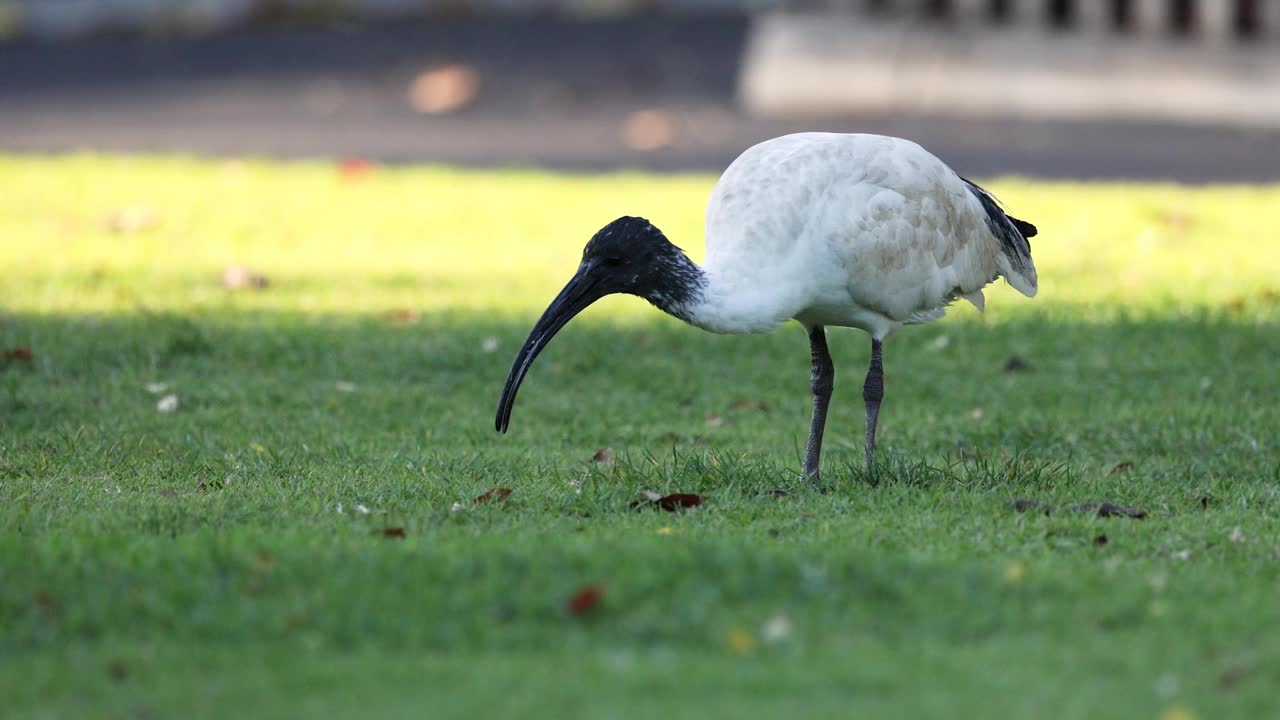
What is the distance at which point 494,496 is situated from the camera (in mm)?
5750

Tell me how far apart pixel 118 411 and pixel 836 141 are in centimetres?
316

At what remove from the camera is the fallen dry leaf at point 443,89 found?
1808 centimetres

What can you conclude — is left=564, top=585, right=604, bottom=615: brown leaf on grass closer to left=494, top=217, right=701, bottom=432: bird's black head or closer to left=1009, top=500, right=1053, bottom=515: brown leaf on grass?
left=494, top=217, right=701, bottom=432: bird's black head

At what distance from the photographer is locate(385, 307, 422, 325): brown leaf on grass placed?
360 inches

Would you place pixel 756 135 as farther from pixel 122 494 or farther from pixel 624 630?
pixel 624 630

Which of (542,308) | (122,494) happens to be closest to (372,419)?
(122,494)

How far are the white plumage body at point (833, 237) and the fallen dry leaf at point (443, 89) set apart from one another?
11939 millimetres

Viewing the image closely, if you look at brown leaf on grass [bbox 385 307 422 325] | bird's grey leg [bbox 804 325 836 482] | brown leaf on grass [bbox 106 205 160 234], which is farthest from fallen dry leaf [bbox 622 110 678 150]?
bird's grey leg [bbox 804 325 836 482]

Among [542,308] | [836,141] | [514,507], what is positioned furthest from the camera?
[542,308]

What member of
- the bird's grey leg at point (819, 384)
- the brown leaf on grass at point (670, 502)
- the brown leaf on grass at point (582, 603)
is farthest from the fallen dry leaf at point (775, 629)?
the bird's grey leg at point (819, 384)

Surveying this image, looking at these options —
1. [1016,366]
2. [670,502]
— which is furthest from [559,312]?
[1016,366]

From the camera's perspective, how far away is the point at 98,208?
12398 millimetres

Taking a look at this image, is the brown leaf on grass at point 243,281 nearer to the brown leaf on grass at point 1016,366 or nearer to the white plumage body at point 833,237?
the brown leaf on grass at point 1016,366

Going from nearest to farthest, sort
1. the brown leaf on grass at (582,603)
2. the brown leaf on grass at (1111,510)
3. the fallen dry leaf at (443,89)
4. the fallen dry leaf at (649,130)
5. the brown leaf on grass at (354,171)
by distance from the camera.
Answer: the brown leaf on grass at (582,603) < the brown leaf on grass at (1111,510) < the brown leaf on grass at (354,171) < the fallen dry leaf at (649,130) < the fallen dry leaf at (443,89)
